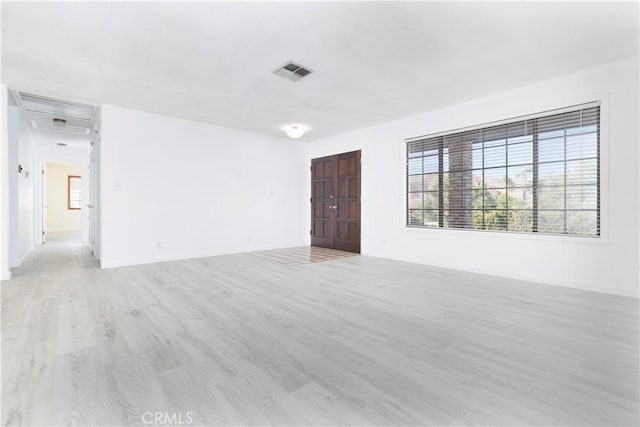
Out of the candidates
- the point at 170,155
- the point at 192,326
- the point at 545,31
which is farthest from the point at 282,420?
the point at 170,155

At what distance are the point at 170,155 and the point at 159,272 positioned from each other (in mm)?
2223

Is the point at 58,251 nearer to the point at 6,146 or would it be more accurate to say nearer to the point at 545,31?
the point at 6,146

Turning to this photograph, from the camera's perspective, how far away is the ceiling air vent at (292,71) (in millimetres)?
3403

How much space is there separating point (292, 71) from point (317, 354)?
306 cm

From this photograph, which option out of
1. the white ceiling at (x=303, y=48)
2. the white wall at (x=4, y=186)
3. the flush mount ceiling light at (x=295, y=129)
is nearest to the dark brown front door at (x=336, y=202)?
the flush mount ceiling light at (x=295, y=129)

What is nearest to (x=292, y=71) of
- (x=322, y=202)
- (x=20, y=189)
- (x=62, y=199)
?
(x=322, y=202)

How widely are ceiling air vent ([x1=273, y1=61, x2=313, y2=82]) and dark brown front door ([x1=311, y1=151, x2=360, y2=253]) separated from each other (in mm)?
3035

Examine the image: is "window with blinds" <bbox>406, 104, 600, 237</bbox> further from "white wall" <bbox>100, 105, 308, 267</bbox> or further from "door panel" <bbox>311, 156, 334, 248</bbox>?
"white wall" <bbox>100, 105, 308, 267</bbox>

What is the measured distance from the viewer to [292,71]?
353 centimetres

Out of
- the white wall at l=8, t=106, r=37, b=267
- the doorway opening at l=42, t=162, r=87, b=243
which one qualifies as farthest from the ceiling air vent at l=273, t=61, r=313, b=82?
the doorway opening at l=42, t=162, r=87, b=243

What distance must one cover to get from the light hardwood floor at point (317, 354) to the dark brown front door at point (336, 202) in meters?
3.07

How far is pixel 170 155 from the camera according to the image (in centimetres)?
546

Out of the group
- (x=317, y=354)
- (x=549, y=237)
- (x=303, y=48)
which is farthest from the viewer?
(x=549, y=237)

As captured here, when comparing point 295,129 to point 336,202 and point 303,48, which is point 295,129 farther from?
point 303,48
